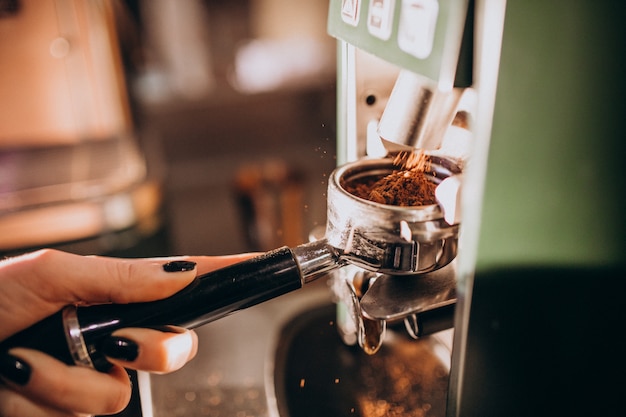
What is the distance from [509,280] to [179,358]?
1.14 feet

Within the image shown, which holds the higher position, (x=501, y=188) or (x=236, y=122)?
(x=501, y=188)

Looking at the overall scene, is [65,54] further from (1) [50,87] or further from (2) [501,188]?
(2) [501,188]

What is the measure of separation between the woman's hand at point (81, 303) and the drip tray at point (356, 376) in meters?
0.22

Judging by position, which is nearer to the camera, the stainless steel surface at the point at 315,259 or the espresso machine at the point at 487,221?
the espresso machine at the point at 487,221

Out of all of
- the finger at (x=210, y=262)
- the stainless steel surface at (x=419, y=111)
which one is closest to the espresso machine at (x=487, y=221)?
the stainless steel surface at (x=419, y=111)

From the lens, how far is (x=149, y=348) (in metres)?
0.51

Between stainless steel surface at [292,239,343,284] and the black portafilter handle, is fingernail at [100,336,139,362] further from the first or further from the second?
stainless steel surface at [292,239,343,284]

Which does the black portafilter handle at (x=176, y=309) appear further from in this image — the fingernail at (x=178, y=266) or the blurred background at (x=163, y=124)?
the blurred background at (x=163, y=124)

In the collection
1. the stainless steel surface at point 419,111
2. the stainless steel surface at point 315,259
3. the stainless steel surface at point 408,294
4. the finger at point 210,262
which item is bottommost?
the finger at point 210,262

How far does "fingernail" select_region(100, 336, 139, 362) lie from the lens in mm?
482

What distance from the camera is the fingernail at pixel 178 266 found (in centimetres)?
52

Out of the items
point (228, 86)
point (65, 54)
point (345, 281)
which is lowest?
point (228, 86)

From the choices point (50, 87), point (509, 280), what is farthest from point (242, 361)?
point (50, 87)

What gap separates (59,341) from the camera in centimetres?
48
